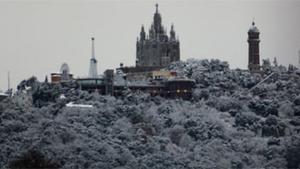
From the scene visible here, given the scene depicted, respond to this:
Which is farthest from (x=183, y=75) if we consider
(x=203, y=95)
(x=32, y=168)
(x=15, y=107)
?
(x=32, y=168)

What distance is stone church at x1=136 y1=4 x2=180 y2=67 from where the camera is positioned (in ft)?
323

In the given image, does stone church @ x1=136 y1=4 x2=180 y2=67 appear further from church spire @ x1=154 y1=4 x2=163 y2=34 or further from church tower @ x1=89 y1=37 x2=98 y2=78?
church tower @ x1=89 y1=37 x2=98 y2=78

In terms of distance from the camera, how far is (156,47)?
98.8 metres

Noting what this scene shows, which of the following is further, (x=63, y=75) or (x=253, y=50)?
(x=253, y=50)

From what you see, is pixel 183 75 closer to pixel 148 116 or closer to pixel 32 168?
pixel 148 116

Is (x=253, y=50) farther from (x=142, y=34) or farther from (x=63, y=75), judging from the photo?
(x=63, y=75)

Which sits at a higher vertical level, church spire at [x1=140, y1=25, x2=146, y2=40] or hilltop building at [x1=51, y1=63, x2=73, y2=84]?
church spire at [x1=140, y1=25, x2=146, y2=40]

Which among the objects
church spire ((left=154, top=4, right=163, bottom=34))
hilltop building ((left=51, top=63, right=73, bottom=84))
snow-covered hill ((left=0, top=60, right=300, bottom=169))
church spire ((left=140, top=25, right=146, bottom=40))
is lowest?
snow-covered hill ((left=0, top=60, right=300, bottom=169))

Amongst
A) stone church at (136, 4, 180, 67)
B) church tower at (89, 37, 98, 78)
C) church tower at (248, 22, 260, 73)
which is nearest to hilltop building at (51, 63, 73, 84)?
church tower at (89, 37, 98, 78)

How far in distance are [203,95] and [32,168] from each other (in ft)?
94.0

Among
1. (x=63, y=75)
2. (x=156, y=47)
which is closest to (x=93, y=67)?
(x=63, y=75)

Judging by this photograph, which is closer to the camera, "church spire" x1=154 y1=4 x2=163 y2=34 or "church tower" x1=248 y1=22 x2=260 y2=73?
"church tower" x1=248 y1=22 x2=260 y2=73

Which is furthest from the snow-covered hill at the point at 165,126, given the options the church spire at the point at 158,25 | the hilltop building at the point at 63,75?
the church spire at the point at 158,25

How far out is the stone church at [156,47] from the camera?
98.4m
